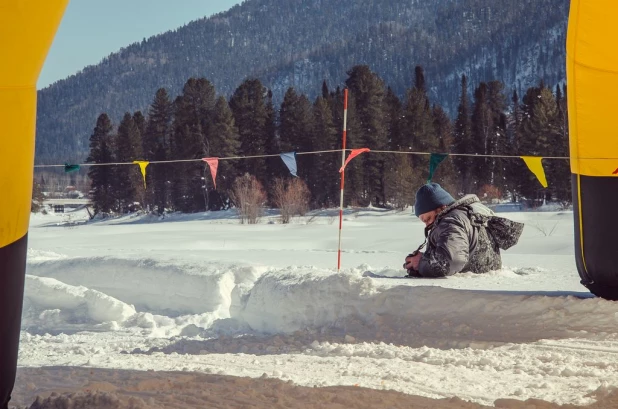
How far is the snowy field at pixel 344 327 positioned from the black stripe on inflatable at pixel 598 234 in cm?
15

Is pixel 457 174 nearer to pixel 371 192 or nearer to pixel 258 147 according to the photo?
pixel 371 192

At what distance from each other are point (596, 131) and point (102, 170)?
57363mm

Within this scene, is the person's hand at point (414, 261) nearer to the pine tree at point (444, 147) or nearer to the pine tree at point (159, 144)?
the pine tree at point (444, 147)

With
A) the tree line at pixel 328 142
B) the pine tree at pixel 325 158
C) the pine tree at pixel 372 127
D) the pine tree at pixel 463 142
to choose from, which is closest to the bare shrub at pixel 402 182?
the tree line at pixel 328 142

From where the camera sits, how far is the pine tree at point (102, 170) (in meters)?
60.2

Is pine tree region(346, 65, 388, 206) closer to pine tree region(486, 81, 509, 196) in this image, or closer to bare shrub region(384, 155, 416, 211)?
bare shrub region(384, 155, 416, 211)

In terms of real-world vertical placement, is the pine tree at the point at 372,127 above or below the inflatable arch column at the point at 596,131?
above

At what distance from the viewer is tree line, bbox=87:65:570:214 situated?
49.9 meters

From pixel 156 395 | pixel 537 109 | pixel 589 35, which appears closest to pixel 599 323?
pixel 589 35

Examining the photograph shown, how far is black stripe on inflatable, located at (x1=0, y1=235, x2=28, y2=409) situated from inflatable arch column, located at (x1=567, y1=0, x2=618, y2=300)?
3.90m

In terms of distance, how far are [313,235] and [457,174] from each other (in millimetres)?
26851

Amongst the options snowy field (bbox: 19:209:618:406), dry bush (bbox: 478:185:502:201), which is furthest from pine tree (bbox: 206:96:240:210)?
snowy field (bbox: 19:209:618:406)

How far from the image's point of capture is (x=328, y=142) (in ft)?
168

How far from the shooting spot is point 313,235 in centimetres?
2720
